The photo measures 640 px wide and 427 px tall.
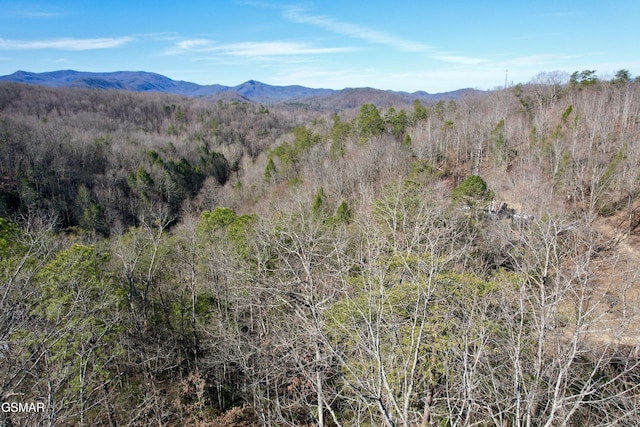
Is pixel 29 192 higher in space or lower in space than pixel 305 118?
lower

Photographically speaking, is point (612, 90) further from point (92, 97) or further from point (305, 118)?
point (92, 97)

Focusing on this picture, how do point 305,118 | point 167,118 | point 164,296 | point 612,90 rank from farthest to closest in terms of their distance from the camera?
point 305,118 < point 167,118 < point 612,90 < point 164,296

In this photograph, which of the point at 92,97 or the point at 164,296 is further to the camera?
the point at 92,97

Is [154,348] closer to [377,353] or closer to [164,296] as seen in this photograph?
[164,296]

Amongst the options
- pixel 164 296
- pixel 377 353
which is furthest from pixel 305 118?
pixel 377 353

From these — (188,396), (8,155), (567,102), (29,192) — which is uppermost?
(567,102)

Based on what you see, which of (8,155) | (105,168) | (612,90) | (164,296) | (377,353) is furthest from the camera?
(105,168)

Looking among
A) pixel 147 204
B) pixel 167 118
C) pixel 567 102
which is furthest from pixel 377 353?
pixel 167 118
